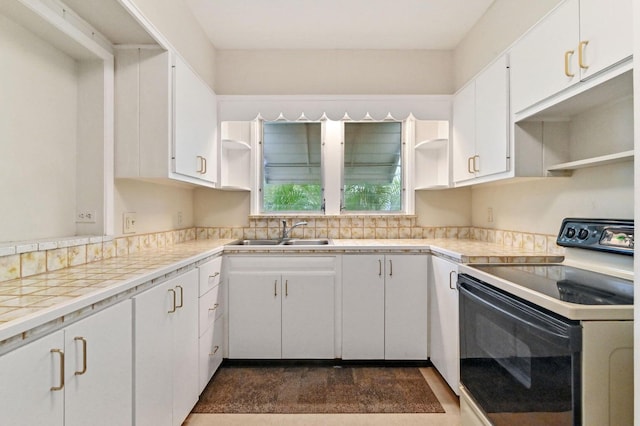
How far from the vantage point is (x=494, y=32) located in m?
2.20

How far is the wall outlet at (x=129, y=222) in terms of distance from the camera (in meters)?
1.86

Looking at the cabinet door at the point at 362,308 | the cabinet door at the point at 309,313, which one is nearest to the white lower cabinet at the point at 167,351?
the cabinet door at the point at 309,313

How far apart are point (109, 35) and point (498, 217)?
2.67 m

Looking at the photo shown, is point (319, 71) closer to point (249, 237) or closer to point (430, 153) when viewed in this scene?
point (430, 153)

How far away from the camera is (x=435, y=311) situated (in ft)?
7.36

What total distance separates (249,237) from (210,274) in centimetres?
84

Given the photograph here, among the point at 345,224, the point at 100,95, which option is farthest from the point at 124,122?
the point at 345,224

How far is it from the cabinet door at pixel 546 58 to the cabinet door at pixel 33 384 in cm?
198

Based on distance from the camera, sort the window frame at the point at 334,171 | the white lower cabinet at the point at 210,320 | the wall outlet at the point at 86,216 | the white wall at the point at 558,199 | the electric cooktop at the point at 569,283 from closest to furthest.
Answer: the electric cooktop at the point at 569,283
the white wall at the point at 558,199
the wall outlet at the point at 86,216
the white lower cabinet at the point at 210,320
the window frame at the point at 334,171

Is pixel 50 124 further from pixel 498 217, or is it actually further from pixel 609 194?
pixel 498 217

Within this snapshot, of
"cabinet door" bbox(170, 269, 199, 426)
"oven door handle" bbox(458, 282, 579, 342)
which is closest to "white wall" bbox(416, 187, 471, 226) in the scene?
"oven door handle" bbox(458, 282, 579, 342)

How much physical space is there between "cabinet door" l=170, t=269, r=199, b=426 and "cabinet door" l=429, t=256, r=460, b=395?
1.43 metres

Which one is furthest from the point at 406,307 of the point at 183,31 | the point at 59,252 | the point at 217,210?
the point at 183,31

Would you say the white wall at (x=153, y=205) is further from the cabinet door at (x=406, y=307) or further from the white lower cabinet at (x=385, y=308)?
the cabinet door at (x=406, y=307)
